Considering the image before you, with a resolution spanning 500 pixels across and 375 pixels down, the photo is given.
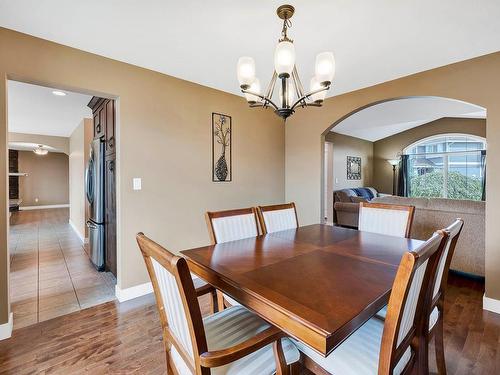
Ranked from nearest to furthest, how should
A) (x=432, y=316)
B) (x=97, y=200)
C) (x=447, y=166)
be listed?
(x=432, y=316), (x=97, y=200), (x=447, y=166)

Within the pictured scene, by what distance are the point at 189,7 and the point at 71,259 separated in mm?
3890

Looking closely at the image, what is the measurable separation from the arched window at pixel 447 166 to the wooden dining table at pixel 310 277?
23.9ft

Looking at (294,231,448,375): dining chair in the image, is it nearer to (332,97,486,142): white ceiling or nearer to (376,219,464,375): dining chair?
(376,219,464,375): dining chair

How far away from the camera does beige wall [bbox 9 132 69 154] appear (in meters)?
6.44

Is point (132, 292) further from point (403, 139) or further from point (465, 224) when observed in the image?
point (403, 139)

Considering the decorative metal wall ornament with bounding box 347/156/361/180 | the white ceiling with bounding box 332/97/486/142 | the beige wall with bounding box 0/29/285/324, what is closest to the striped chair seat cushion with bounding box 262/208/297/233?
the beige wall with bounding box 0/29/285/324

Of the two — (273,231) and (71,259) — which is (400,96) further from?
(71,259)

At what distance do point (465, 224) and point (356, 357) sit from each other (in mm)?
2825

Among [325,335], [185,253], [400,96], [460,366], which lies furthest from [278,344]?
[400,96]

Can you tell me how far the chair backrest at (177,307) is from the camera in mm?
819

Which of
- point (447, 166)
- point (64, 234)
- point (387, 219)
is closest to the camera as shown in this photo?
point (387, 219)

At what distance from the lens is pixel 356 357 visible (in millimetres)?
1055

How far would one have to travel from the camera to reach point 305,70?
2.69 metres

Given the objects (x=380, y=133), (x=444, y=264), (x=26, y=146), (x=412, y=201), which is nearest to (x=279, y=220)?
(x=444, y=264)
